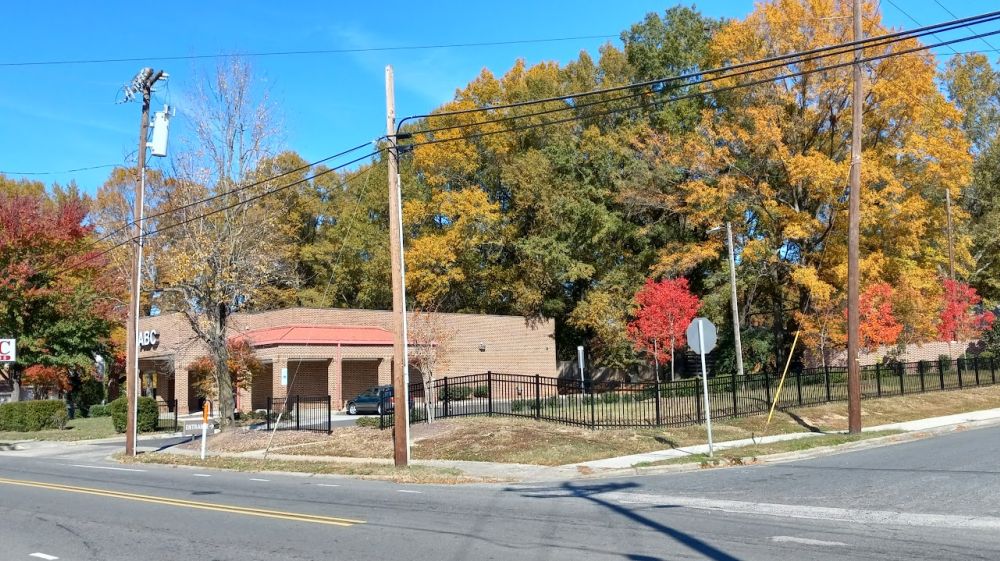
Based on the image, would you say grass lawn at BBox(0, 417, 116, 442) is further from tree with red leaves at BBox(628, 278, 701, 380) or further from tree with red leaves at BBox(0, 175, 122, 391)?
tree with red leaves at BBox(628, 278, 701, 380)

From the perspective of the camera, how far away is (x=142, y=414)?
30438mm

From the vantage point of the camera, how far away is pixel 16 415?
32.3 metres

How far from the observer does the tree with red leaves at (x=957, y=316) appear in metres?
Result: 39.2

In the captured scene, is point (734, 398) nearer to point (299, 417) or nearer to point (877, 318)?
point (299, 417)

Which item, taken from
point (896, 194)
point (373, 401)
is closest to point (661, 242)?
point (896, 194)

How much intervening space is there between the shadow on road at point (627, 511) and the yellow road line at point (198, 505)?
350 cm

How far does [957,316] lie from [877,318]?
9.69 metres

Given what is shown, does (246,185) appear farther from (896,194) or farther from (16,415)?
(896,194)

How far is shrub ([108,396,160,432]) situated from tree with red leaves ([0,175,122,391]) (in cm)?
821

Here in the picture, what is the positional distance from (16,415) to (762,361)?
36.2 m

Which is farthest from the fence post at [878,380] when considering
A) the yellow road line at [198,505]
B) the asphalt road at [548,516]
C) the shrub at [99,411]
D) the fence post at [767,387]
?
the shrub at [99,411]

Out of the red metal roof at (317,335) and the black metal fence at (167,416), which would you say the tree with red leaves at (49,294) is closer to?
the black metal fence at (167,416)

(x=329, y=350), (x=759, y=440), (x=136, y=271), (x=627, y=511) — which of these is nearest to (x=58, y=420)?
(x=329, y=350)

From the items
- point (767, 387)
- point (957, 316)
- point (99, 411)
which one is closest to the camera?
point (767, 387)
